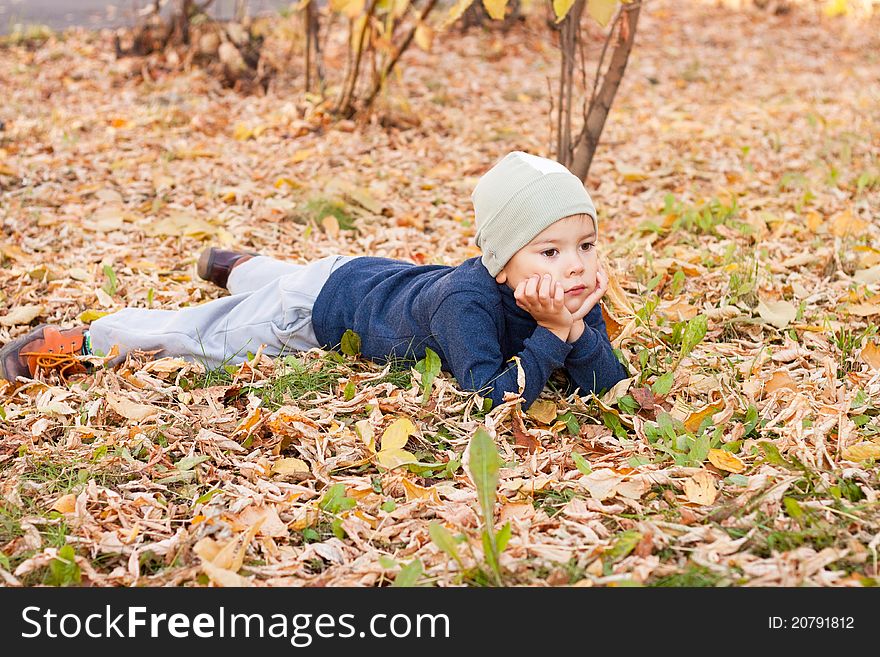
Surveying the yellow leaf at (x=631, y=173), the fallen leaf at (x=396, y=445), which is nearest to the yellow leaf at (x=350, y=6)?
the yellow leaf at (x=631, y=173)

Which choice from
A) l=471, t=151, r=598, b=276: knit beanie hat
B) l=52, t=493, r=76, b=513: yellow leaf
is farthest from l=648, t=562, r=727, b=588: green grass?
l=52, t=493, r=76, b=513: yellow leaf

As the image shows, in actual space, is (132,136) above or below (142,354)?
above

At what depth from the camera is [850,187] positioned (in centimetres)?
473

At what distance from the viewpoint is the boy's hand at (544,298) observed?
249 centimetres

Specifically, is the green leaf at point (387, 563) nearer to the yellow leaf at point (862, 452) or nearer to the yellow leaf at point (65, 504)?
the yellow leaf at point (65, 504)

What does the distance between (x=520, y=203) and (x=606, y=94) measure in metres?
1.91

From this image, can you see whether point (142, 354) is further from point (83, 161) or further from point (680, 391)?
point (83, 161)

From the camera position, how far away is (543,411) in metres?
2.70

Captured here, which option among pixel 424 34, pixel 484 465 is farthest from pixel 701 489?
pixel 424 34

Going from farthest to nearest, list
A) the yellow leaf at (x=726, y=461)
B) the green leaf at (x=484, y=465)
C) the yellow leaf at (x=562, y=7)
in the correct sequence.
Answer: the yellow leaf at (x=562, y=7)
the yellow leaf at (x=726, y=461)
the green leaf at (x=484, y=465)

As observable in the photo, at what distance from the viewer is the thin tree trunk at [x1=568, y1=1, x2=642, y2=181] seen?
13.4 feet

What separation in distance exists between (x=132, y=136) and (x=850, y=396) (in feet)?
13.8

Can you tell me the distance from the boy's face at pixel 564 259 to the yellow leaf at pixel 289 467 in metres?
0.74
